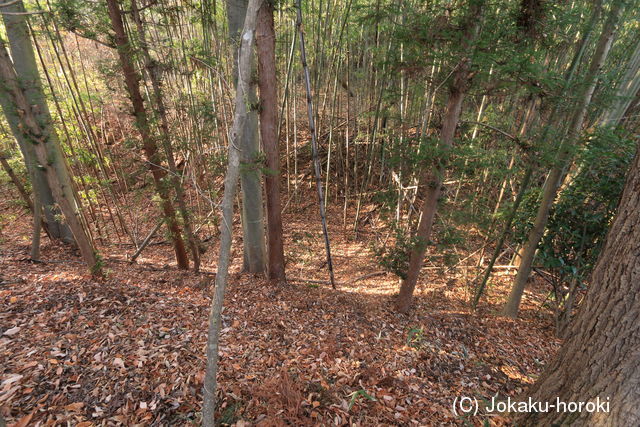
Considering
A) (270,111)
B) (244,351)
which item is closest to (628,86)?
(270,111)

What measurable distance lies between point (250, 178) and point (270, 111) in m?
1.03

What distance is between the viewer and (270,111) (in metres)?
3.27

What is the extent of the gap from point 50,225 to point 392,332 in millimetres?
6260

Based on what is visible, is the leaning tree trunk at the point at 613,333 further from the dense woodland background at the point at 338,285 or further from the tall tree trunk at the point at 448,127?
the tall tree trunk at the point at 448,127

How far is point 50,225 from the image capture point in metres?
5.26

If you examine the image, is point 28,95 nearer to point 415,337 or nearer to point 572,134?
point 415,337

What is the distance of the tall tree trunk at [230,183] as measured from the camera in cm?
144

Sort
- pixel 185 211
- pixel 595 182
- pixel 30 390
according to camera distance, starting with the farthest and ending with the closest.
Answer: pixel 185 211
pixel 595 182
pixel 30 390

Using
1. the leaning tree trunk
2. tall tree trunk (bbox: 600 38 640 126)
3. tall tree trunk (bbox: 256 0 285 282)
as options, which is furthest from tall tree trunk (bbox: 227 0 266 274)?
tall tree trunk (bbox: 600 38 640 126)

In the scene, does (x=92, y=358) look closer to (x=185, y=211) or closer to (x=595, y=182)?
(x=185, y=211)

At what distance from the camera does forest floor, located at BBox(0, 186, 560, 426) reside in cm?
207

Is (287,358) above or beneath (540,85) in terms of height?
beneath

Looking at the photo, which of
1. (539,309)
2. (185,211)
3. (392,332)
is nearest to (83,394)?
(185,211)

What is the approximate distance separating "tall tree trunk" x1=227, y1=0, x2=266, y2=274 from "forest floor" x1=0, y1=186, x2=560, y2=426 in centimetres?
40
